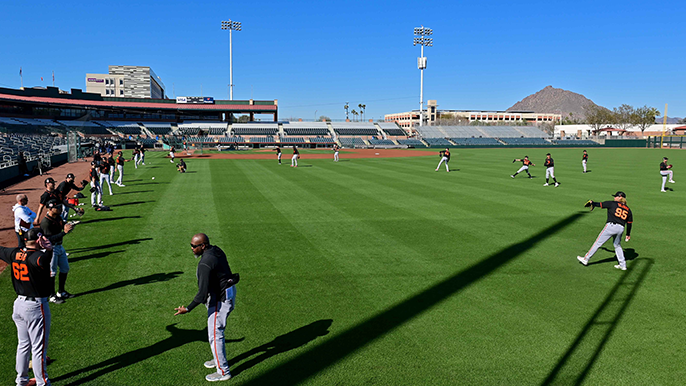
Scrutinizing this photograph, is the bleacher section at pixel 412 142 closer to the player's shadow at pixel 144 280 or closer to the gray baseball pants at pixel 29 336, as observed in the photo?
the player's shadow at pixel 144 280

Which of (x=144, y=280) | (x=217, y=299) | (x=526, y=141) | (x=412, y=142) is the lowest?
(x=144, y=280)

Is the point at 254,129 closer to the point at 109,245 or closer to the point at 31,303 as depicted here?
the point at 109,245

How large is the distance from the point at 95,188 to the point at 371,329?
13215mm

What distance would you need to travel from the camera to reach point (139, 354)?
5.59m

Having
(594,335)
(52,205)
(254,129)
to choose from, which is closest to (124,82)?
(254,129)

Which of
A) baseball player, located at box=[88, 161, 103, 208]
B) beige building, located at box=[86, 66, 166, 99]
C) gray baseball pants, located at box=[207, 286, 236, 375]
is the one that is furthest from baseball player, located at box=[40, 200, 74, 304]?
beige building, located at box=[86, 66, 166, 99]

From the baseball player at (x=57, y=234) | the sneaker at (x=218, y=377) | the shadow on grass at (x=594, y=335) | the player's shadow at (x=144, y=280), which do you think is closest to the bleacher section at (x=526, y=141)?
the shadow on grass at (x=594, y=335)

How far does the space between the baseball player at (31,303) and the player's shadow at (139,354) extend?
0.36 m

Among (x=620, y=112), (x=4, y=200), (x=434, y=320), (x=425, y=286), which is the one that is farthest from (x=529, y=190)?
(x=620, y=112)

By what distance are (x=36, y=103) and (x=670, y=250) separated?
91731mm

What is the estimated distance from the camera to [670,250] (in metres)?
10.5

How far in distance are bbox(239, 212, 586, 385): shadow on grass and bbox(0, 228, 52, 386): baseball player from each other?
244 cm

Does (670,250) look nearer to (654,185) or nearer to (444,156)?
(654,185)

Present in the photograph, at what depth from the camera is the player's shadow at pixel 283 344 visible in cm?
545
